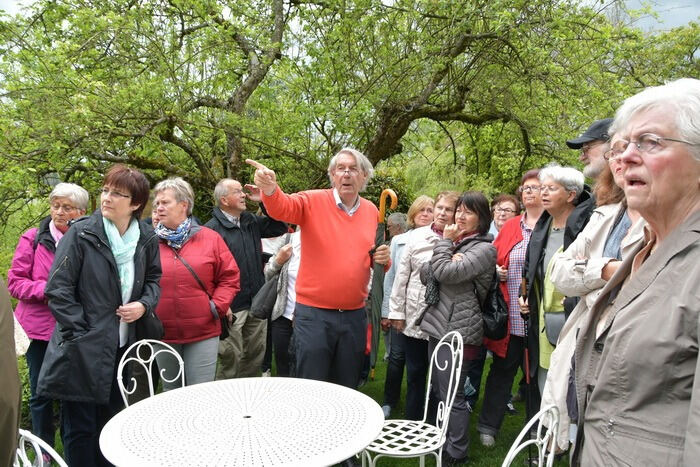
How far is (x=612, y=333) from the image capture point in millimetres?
1270

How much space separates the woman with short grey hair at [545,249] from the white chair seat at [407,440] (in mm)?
907

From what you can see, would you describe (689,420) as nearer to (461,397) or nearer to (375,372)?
(461,397)

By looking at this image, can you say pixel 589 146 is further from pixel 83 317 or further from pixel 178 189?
pixel 83 317

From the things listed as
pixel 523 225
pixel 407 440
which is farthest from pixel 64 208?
pixel 523 225

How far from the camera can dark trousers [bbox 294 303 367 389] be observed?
2967 mm

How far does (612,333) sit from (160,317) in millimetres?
2681

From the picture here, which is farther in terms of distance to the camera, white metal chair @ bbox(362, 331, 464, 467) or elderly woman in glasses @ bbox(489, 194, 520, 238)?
elderly woman in glasses @ bbox(489, 194, 520, 238)

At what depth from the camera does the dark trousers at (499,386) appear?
12.1 feet

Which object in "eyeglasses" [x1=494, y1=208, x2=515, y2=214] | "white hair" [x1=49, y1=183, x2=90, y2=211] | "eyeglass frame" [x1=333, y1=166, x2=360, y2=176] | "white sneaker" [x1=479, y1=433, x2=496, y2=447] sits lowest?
"white sneaker" [x1=479, y1=433, x2=496, y2=447]

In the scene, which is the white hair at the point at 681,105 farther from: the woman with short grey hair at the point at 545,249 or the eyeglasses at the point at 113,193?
the eyeglasses at the point at 113,193

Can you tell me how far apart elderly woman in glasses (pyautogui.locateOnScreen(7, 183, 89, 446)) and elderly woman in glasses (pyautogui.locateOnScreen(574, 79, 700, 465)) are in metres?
3.26

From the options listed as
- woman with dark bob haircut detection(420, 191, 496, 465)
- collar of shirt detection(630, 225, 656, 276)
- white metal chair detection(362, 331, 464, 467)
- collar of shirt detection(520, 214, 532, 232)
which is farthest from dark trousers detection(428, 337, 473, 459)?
collar of shirt detection(630, 225, 656, 276)

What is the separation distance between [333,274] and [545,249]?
1436 mm

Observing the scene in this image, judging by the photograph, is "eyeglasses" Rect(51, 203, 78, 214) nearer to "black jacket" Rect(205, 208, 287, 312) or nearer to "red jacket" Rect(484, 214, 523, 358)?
"black jacket" Rect(205, 208, 287, 312)
